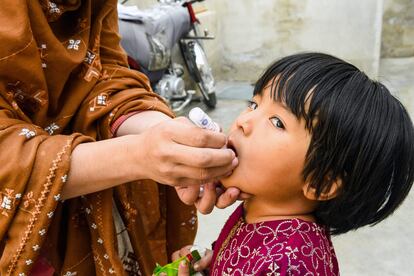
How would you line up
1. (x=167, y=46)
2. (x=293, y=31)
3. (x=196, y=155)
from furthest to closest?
1. (x=293, y=31)
2. (x=167, y=46)
3. (x=196, y=155)

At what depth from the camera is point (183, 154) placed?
0.80m

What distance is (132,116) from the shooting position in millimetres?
1132

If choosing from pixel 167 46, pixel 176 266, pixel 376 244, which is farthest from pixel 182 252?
pixel 167 46

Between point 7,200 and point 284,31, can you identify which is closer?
point 7,200

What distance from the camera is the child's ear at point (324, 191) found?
0.95 meters

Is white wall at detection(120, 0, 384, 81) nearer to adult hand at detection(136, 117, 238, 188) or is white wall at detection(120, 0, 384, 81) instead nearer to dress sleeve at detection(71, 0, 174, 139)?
Result: dress sleeve at detection(71, 0, 174, 139)

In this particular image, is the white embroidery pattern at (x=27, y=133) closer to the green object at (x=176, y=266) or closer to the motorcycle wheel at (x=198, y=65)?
the green object at (x=176, y=266)

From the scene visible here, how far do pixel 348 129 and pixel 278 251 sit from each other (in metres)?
0.27

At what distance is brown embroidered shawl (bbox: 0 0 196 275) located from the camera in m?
0.89

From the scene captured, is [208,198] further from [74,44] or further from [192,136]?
[74,44]

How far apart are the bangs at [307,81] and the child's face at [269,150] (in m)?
0.02

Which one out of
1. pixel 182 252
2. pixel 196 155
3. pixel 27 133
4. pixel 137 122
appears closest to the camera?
pixel 196 155

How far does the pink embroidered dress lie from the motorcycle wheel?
10.7 feet

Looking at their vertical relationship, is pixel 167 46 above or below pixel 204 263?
below
